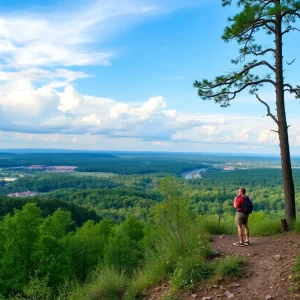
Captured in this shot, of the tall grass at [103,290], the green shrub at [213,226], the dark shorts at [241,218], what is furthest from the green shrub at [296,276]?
the green shrub at [213,226]

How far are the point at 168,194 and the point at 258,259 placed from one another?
2494 mm

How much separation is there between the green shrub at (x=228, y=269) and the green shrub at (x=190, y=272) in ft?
0.57

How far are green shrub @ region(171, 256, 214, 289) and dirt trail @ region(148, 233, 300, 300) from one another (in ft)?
0.69

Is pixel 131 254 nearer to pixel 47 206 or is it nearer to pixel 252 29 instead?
pixel 252 29

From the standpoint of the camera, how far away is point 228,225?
35.2 ft

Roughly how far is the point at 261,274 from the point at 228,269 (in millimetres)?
623

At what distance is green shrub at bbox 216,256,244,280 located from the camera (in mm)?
6279

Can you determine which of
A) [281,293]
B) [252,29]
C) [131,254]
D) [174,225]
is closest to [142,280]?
[174,225]

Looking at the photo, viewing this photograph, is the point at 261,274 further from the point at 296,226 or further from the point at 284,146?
the point at 284,146

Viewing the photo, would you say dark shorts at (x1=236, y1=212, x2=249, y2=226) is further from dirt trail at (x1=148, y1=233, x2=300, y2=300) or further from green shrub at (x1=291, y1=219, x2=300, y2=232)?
green shrub at (x1=291, y1=219, x2=300, y2=232)

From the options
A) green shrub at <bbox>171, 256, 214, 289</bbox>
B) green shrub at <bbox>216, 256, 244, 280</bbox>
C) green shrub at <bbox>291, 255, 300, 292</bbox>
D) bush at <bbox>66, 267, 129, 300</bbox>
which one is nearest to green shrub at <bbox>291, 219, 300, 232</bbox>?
green shrub at <bbox>291, 255, 300, 292</bbox>

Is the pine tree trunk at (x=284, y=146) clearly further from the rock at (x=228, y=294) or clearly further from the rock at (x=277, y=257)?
the rock at (x=228, y=294)

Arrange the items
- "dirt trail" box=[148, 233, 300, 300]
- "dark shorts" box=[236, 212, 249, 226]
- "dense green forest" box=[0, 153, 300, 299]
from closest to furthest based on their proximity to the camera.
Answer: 1. "dirt trail" box=[148, 233, 300, 300]
2. "dense green forest" box=[0, 153, 300, 299]
3. "dark shorts" box=[236, 212, 249, 226]

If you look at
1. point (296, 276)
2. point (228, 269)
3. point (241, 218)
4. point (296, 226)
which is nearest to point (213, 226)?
point (241, 218)
